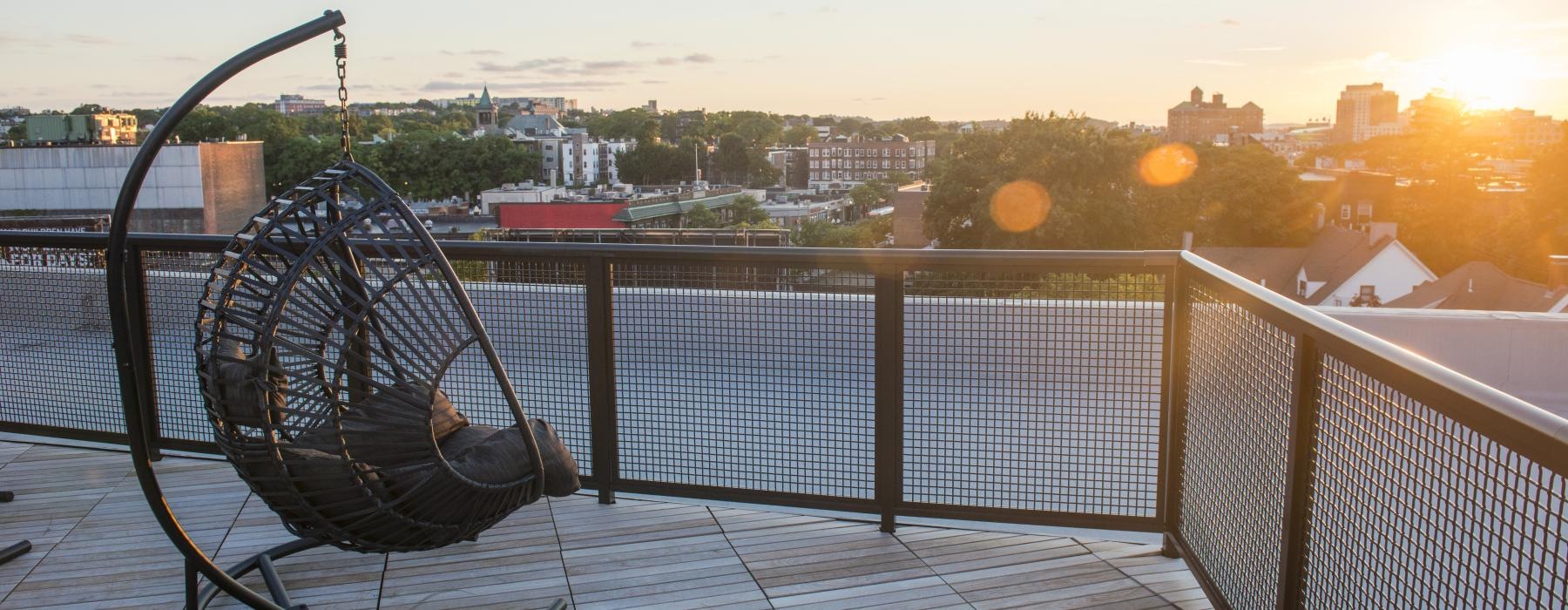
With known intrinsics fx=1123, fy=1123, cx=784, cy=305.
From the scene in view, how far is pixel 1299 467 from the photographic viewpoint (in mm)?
2014

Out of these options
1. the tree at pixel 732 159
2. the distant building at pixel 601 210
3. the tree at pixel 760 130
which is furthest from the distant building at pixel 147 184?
the tree at pixel 760 130

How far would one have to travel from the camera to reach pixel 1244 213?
39094 mm

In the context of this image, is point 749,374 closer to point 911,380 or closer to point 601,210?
point 911,380

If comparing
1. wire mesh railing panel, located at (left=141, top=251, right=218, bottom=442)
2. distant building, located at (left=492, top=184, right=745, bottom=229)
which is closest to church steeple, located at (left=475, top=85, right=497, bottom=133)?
distant building, located at (left=492, top=184, right=745, bottom=229)

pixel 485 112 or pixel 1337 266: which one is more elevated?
pixel 485 112

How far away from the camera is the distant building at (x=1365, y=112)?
193 ft

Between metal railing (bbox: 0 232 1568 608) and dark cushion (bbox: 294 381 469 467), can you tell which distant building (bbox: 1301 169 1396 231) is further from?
dark cushion (bbox: 294 381 469 467)

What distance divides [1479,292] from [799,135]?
8051cm

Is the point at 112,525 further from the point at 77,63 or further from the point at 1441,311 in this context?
the point at 77,63

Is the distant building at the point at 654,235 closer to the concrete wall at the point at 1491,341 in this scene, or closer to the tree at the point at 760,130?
the concrete wall at the point at 1491,341

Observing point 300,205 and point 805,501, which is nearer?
point 300,205

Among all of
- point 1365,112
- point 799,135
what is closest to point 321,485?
point 1365,112

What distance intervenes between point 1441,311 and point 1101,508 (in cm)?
342

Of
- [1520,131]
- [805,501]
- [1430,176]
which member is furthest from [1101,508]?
[1520,131]
